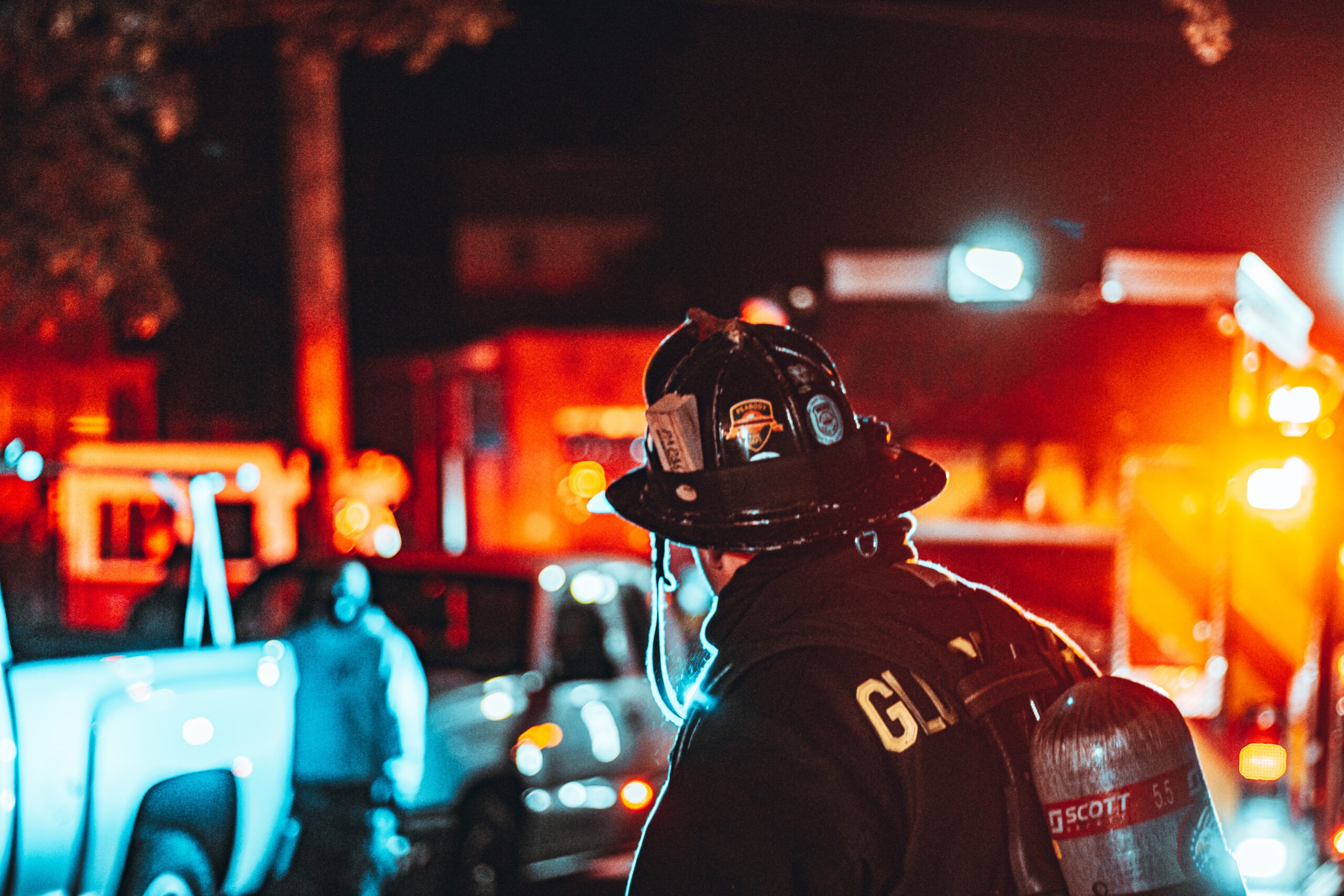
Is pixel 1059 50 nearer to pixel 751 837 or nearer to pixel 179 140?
pixel 751 837

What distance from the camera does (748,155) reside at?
1820 centimetres

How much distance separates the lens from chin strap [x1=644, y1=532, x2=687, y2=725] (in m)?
2.08

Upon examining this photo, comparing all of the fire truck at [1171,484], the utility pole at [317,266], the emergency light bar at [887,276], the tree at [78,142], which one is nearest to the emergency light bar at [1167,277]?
the fire truck at [1171,484]

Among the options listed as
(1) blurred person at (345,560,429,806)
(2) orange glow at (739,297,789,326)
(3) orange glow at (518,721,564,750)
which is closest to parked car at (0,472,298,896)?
(1) blurred person at (345,560,429,806)

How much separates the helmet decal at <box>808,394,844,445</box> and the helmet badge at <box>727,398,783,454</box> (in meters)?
0.06

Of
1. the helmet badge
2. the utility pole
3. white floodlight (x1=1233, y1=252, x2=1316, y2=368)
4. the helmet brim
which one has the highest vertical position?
the utility pole

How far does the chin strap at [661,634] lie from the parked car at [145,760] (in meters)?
2.82

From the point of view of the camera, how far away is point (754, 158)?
17.9 meters

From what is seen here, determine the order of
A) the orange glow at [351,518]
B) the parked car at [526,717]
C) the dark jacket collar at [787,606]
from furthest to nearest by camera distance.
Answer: the orange glow at [351,518] → the parked car at [526,717] → the dark jacket collar at [787,606]

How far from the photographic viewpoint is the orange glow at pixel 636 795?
743 centimetres

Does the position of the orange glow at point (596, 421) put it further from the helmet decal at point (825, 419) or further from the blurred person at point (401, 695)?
the helmet decal at point (825, 419)

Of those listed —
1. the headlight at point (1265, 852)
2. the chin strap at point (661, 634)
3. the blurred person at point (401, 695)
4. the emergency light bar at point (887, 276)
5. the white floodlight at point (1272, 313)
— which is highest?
the emergency light bar at point (887, 276)

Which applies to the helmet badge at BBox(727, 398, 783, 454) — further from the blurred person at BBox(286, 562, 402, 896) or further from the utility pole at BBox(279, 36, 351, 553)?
the utility pole at BBox(279, 36, 351, 553)

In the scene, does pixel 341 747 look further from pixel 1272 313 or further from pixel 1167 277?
pixel 1272 313
